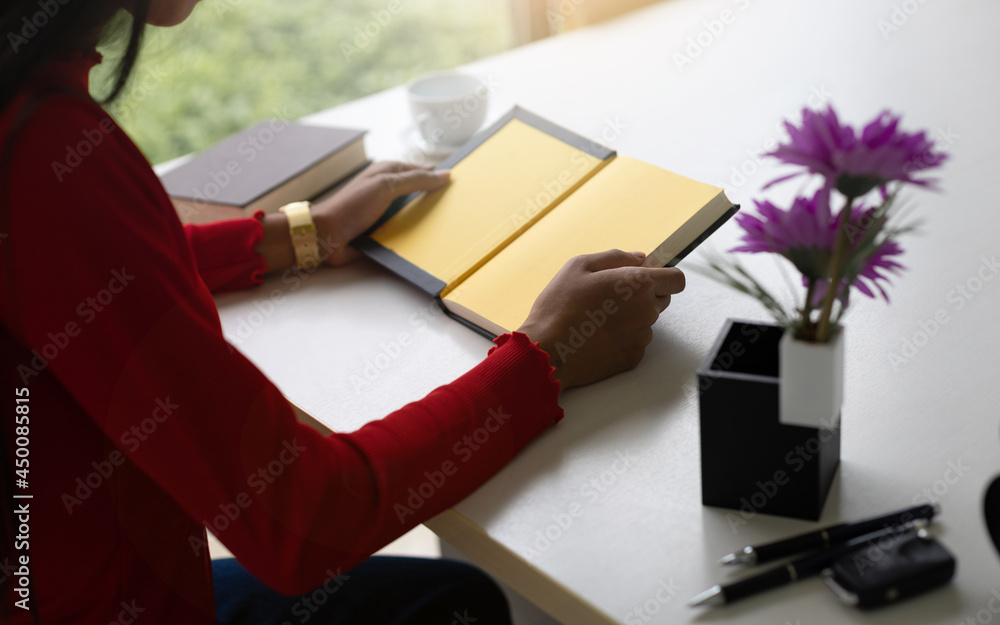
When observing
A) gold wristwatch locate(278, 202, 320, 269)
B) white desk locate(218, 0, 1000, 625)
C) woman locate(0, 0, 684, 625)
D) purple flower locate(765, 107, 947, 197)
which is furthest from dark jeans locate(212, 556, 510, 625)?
purple flower locate(765, 107, 947, 197)

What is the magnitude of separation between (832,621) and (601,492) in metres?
0.18

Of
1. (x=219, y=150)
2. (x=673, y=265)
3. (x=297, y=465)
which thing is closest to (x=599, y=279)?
(x=673, y=265)

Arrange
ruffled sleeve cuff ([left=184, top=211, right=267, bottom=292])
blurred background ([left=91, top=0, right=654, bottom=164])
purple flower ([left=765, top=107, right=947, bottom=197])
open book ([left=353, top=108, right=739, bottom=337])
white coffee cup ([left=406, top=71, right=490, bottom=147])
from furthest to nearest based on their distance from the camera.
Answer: blurred background ([left=91, top=0, right=654, bottom=164]) → white coffee cup ([left=406, top=71, right=490, bottom=147]) → ruffled sleeve cuff ([left=184, top=211, right=267, bottom=292]) → open book ([left=353, top=108, right=739, bottom=337]) → purple flower ([left=765, top=107, right=947, bottom=197])

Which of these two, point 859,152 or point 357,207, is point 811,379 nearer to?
point 859,152

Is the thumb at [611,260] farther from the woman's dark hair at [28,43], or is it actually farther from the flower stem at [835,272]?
the woman's dark hair at [28,43]

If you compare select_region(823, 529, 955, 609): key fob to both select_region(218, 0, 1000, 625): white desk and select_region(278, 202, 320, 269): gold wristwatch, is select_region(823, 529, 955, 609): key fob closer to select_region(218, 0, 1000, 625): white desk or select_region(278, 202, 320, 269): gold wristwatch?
select_region(218, 0, 1000, 625): white desk

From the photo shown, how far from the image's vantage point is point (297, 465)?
1.97 ft

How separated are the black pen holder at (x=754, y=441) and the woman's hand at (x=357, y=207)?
0.50 meters

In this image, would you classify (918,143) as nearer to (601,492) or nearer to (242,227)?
(601,492)

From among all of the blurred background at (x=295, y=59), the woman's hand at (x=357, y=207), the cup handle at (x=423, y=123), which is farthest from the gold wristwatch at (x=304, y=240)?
the blurred background at (x=295, y=59)

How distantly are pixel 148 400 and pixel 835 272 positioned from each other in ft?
1.40

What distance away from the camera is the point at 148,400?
559mm

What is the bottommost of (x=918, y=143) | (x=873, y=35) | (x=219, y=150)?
(x=219, y=150)

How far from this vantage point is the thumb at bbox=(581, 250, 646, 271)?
0.76 meters
